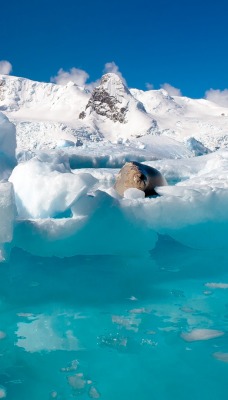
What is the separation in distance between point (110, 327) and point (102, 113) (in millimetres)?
92396

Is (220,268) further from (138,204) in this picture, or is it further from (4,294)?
(4,294)

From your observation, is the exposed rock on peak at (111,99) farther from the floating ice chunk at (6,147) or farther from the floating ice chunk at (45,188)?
the floating ice chunk at (45,188)

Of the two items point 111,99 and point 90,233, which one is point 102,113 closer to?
point 111,99

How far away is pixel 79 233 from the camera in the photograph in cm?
330

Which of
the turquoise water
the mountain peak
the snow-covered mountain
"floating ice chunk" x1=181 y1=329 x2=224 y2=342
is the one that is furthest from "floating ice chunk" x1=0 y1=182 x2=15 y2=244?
the mountain peak

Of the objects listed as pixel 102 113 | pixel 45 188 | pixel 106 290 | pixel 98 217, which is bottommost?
pixel 106 290

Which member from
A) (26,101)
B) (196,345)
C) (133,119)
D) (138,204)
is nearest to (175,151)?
(138,204)

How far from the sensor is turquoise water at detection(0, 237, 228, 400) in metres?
1.89

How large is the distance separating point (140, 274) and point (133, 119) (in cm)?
8459

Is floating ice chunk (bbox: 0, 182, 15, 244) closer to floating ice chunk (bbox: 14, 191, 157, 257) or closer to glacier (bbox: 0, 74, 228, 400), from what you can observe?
glacier (bbox: 0, 74, 228, 400)

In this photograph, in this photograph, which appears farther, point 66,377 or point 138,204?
point 138,204

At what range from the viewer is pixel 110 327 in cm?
241

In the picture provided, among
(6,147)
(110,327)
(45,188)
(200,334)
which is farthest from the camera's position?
(6,147)

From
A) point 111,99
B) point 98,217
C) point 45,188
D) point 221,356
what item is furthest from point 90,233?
point 111,99
